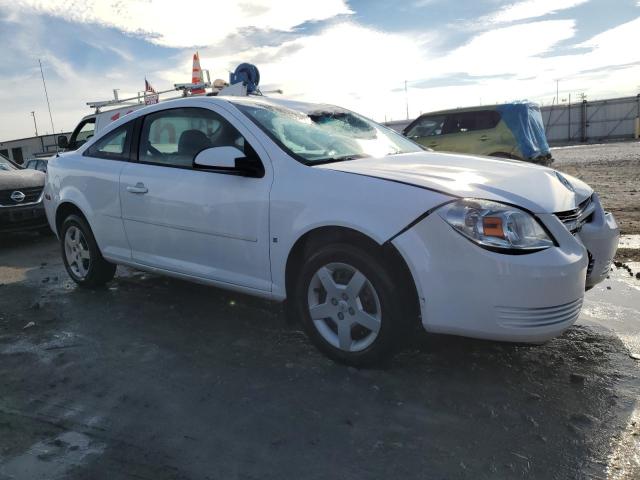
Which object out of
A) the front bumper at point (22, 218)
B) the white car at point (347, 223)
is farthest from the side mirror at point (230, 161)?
the front bumper at point (22, 218)

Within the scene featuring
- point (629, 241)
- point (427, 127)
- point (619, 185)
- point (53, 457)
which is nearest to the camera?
point (53, 457)

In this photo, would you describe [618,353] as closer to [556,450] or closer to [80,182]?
[556,450]

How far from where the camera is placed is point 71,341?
12.4ft

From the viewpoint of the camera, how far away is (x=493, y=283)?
260cm

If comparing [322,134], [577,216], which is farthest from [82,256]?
[577,216]

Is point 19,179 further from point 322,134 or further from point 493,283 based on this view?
point 493,283

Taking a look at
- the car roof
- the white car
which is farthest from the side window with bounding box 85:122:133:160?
the car roof

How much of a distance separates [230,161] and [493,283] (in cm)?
172

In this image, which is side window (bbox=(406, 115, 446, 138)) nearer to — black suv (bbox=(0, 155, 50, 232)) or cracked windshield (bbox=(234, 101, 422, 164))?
black suv (bbox=(0, 155, 50, 232))

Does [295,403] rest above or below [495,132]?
below

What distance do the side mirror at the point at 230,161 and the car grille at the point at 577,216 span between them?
5.77ft

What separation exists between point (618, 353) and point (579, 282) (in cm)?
86

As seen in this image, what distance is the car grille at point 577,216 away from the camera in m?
2.89

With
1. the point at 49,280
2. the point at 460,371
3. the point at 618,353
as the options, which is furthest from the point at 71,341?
the point at 618,353
